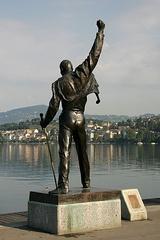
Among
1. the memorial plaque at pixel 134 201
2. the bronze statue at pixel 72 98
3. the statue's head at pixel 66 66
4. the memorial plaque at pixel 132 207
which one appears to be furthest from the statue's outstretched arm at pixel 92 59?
the memorial plaque at pixel 134 201

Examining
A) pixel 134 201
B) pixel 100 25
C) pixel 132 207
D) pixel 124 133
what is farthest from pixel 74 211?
pixel 124 133

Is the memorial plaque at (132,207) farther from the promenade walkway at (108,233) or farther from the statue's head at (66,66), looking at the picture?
the statue's head at (66,66)

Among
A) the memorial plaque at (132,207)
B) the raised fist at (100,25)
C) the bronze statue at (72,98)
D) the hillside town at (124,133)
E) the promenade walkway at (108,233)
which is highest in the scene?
the hillside town at (124,133)

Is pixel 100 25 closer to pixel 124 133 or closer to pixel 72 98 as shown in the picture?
pixel 72 98

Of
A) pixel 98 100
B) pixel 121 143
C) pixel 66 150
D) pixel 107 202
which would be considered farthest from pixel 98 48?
pixel 121 143

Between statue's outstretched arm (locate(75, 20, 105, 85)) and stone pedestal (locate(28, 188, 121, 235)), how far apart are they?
215 cm

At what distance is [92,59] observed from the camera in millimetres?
9594

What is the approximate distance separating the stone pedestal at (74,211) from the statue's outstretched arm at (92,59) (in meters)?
2.15

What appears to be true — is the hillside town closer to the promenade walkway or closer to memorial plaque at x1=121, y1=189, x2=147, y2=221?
memorial plaque at x1=121, y1=189, x2=147, y2=221

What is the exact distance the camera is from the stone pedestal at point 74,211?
8680mm

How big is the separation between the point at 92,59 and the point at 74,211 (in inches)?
111

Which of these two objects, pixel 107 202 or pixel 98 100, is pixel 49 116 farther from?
pixel 107 202

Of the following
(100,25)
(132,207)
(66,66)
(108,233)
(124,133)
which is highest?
(124,133)

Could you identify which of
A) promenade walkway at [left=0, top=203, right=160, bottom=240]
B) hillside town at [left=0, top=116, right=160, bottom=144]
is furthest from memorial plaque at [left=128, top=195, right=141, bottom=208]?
hillside town at [left=0, top=116, right=160, bottom=144]
